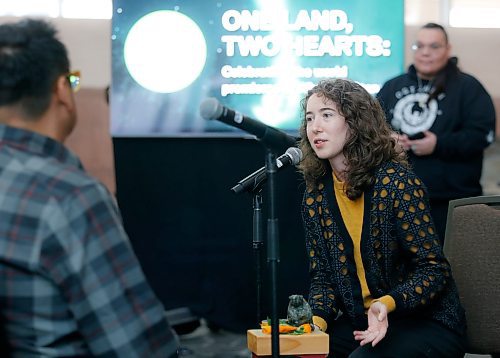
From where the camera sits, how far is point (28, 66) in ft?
5.53

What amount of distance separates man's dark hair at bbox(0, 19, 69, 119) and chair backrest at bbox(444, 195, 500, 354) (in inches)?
60.5

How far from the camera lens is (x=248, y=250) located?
15.6ft

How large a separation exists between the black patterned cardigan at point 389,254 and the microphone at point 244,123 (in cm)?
43

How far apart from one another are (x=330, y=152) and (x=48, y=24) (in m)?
1.24

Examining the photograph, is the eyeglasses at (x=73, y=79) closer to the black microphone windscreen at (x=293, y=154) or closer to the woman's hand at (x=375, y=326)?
the black microphone windscreen at (x=293, y=154)

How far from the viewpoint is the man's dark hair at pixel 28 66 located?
1674mm

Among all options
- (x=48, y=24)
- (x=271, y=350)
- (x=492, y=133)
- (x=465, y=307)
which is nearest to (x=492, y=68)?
(x=492, y=133)

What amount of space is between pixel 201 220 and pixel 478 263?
219 cm

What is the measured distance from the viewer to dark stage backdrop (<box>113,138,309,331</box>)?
464 centimetres

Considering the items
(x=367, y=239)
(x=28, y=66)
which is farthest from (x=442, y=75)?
(x=28, y=66)

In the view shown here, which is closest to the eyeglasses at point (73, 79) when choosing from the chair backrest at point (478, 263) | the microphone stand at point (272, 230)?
the microphone stand at point (272, 230)

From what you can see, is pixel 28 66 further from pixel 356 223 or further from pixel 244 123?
pixel 356 223

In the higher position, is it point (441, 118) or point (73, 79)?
point (73, 79)

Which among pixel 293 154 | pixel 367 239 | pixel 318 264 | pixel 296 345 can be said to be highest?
pixel 293 154
